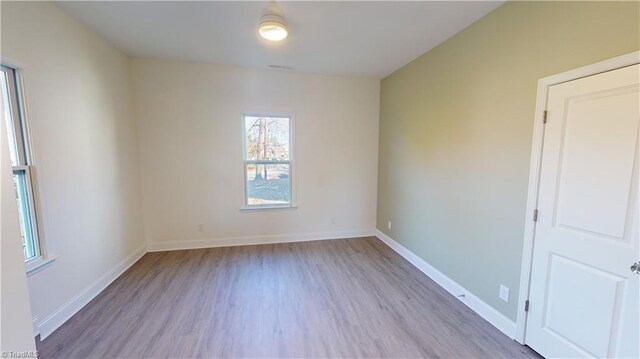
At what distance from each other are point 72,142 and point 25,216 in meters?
0.73

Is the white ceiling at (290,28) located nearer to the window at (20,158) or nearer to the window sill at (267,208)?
the window at (20,158)

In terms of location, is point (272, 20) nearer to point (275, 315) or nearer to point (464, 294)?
point (275, 315)

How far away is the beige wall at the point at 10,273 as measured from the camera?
0.85 m

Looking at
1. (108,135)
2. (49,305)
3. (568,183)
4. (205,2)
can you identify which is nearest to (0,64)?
(108,135)

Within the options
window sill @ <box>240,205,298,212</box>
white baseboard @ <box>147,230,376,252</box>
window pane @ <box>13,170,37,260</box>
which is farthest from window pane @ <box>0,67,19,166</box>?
window sill @ <box>240,205,298,212</box>

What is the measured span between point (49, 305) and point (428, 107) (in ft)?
13.5

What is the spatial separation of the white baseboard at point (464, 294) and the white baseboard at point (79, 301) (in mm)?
3629

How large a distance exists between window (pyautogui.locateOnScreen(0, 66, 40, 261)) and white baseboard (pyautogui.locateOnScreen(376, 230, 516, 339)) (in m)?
3.72

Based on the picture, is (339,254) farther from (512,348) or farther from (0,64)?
(0,64)

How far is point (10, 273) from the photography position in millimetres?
882

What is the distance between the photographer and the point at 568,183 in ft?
5.50

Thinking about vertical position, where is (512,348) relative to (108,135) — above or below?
below

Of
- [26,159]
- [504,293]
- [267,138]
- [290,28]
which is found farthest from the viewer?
[267,138]

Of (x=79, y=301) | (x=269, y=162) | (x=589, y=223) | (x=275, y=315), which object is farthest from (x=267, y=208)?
(x=589, y=223)
